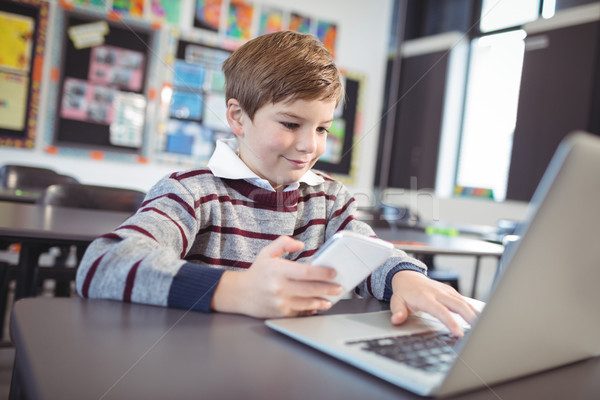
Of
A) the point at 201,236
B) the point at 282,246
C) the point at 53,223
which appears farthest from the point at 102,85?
the point at 282,246

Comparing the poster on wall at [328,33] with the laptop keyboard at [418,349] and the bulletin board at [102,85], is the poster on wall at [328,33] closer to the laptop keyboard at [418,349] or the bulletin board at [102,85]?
the bulletin board at [102,85]

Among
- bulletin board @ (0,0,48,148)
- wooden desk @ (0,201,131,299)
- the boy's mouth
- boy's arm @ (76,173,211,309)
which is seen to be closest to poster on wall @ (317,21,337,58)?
bulletin board @ (0,0,48,148)

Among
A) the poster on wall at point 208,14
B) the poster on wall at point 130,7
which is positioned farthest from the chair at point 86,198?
the poster on wall at point 208,14

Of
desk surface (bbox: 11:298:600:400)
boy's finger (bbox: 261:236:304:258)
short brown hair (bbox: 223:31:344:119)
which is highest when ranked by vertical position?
short brown hair (bbox: 223:31:344:119)

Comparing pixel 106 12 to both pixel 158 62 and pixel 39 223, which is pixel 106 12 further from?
pixel 39 223

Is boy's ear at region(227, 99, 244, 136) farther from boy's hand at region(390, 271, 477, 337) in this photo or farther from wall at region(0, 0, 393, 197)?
wall at region(0, 0, 393, 197)

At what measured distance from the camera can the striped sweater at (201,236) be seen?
23.7 inches

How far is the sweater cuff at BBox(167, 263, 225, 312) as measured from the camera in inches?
23.3

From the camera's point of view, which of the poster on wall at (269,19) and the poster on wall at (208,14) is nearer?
the poster on wall at (208,14)

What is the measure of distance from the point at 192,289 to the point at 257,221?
14.8 inches

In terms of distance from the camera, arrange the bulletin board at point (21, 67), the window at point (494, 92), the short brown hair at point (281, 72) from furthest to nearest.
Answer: the window at point (494, 92), the bulletin board at point (21, 67), the short brown hair at point (281, 72)

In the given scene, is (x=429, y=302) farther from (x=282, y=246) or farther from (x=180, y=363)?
(x=180, y=363)

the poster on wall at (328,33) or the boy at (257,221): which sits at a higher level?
the poster on wall at (328,33)

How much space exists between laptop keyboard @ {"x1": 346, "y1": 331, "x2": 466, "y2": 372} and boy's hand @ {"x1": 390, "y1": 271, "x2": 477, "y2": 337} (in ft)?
0.15
